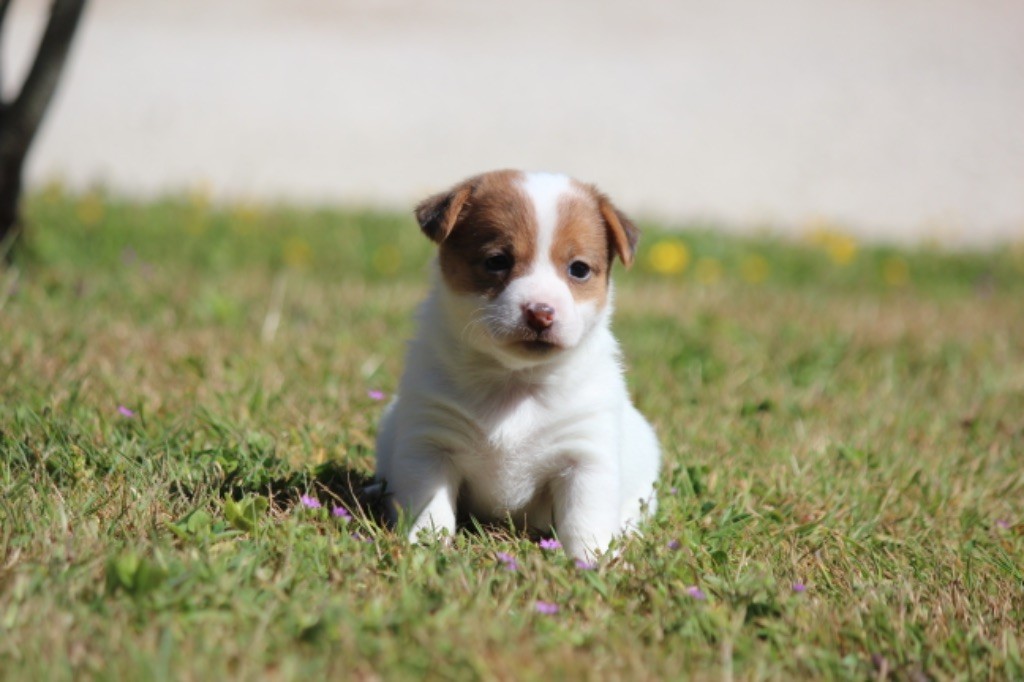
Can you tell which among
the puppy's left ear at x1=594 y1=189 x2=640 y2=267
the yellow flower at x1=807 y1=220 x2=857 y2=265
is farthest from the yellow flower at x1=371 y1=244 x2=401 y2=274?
the puppy's left ear at x1=594 y1=189 x2=640 y2=267

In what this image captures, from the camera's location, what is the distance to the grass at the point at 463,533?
2338 mm

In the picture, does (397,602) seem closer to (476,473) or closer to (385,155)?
(476,473)

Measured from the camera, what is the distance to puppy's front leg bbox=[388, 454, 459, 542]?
10.1 feet

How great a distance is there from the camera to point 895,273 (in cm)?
836

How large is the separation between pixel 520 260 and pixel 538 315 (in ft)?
0.70

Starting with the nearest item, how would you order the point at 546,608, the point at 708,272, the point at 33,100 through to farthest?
the point at 546,608 → the point at 33,100 → the point at 708,272

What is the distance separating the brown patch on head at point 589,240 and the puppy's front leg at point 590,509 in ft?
1.67

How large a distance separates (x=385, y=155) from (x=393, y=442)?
10.8 meters

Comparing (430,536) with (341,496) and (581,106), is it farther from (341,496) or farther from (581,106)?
(581,106)

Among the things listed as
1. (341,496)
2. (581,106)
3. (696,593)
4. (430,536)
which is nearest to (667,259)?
(341,496)

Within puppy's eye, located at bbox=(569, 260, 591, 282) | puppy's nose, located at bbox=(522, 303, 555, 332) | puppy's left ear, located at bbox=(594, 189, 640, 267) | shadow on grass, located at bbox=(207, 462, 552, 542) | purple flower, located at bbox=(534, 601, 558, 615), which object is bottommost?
shadow on grass, located at bbox=(207, 462, 552, 542)

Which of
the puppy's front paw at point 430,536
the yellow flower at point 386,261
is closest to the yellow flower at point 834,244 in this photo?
the yellow flower at point 386,261

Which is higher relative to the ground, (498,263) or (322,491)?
(498,263)

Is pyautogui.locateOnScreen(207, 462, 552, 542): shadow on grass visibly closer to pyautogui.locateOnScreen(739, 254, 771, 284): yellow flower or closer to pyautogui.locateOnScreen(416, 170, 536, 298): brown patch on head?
pyautogui.locateOnScreen(416, 170, 536, 298): brown patch on head
